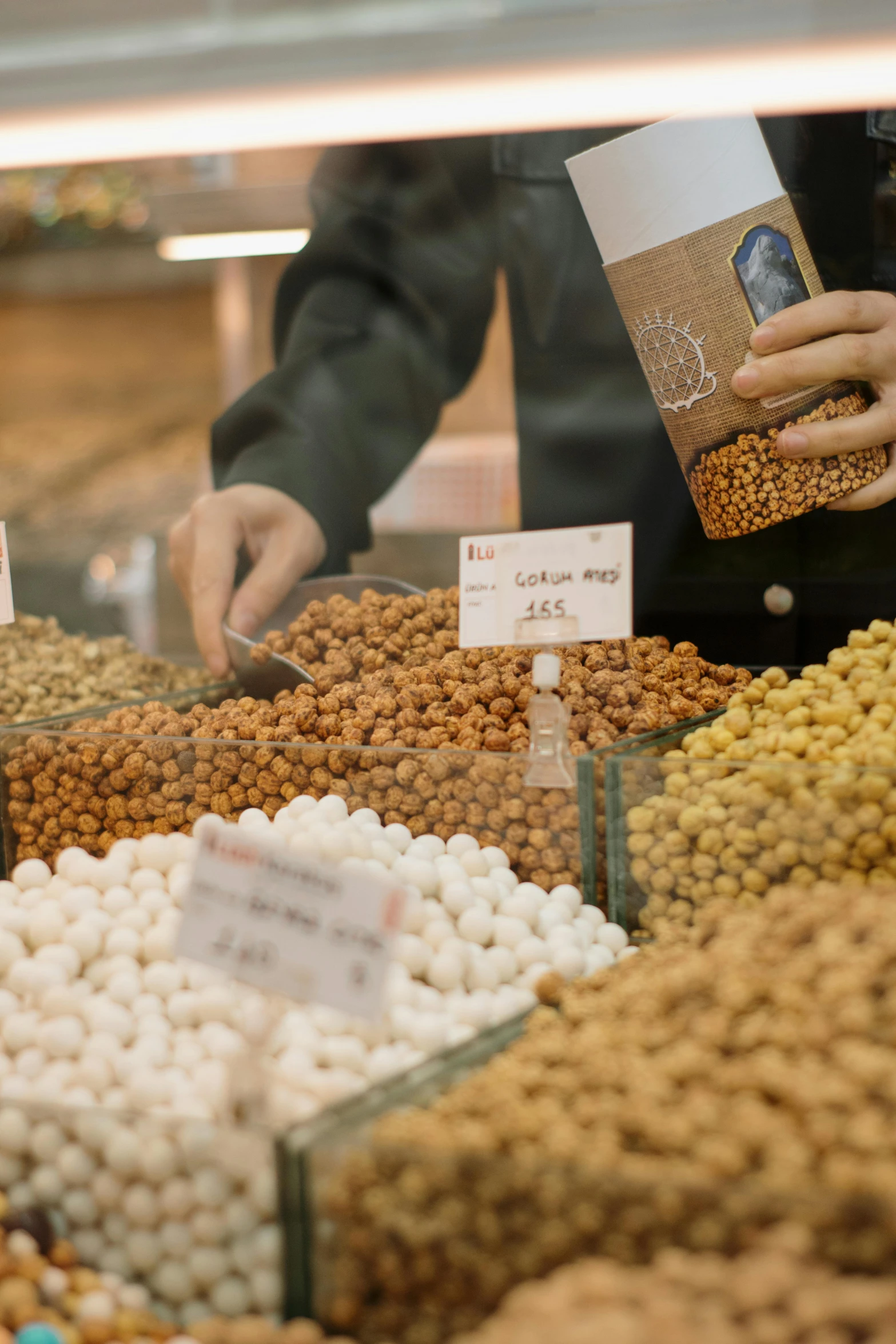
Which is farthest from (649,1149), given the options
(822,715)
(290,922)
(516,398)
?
(516,398)

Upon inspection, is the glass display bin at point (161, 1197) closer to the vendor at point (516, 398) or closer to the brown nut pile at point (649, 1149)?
the brown nut pile at point (649, 1149)

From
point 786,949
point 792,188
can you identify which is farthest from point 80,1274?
point 792,188

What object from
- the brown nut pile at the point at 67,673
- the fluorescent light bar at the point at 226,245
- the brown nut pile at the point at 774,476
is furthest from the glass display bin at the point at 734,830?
the fluorescent light bar at the point at 226,245

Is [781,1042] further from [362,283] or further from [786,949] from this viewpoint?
[362,283]

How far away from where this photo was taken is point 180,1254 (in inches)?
29.0

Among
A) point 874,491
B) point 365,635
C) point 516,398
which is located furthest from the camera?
point 516,398

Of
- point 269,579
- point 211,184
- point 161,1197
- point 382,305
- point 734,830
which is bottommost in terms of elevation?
point 161,1197

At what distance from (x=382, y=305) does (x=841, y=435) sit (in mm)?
1057

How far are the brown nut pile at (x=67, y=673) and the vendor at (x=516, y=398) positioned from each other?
129 mm

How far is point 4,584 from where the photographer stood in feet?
4.55

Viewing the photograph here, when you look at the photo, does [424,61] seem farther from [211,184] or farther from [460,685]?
[211,184]

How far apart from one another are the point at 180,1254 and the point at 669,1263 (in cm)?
31

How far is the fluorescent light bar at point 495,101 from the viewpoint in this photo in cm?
88

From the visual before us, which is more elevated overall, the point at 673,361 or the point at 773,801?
the point at 673,361
